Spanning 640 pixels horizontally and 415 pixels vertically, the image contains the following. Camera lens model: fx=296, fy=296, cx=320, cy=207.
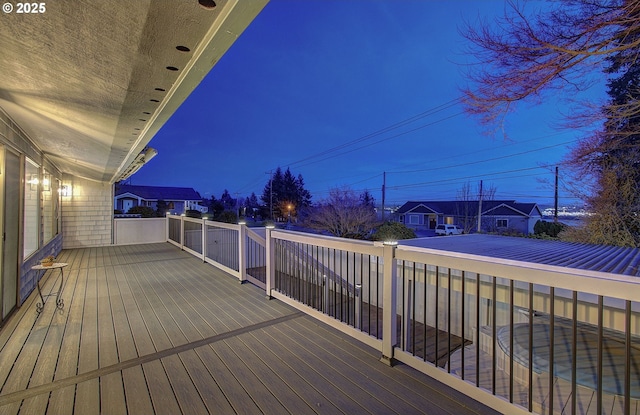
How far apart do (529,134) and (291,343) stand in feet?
79.0

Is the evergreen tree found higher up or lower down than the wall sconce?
higher up

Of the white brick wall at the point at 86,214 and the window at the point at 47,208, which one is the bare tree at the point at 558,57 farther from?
the white brick wall at the point at 86,214

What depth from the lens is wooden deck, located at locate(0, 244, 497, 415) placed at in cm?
192

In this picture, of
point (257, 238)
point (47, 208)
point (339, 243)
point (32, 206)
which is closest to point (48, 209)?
point (47, 208)

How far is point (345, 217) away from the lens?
44.2 ft

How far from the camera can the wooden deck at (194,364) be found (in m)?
1.92

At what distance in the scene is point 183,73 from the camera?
210 centimetres

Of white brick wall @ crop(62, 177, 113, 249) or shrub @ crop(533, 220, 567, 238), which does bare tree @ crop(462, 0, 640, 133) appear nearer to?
shrub @ crop(533, 220, 567, 238)

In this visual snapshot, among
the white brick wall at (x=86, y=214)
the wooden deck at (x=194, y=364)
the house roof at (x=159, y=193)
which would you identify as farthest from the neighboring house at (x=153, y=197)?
the wooden deck at (x=194, y=364)

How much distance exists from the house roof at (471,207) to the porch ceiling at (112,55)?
23.3 meters

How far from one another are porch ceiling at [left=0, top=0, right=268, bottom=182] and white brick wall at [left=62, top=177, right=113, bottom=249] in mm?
7613

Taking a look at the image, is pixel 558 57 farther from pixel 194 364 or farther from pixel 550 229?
pixel 550 229

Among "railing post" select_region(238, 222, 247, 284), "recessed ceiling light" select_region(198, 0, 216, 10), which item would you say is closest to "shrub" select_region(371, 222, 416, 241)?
"railing post" select_region(238, 222, 247, 284)

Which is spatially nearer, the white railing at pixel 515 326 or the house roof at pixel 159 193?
the white railing at pixel 515 326
